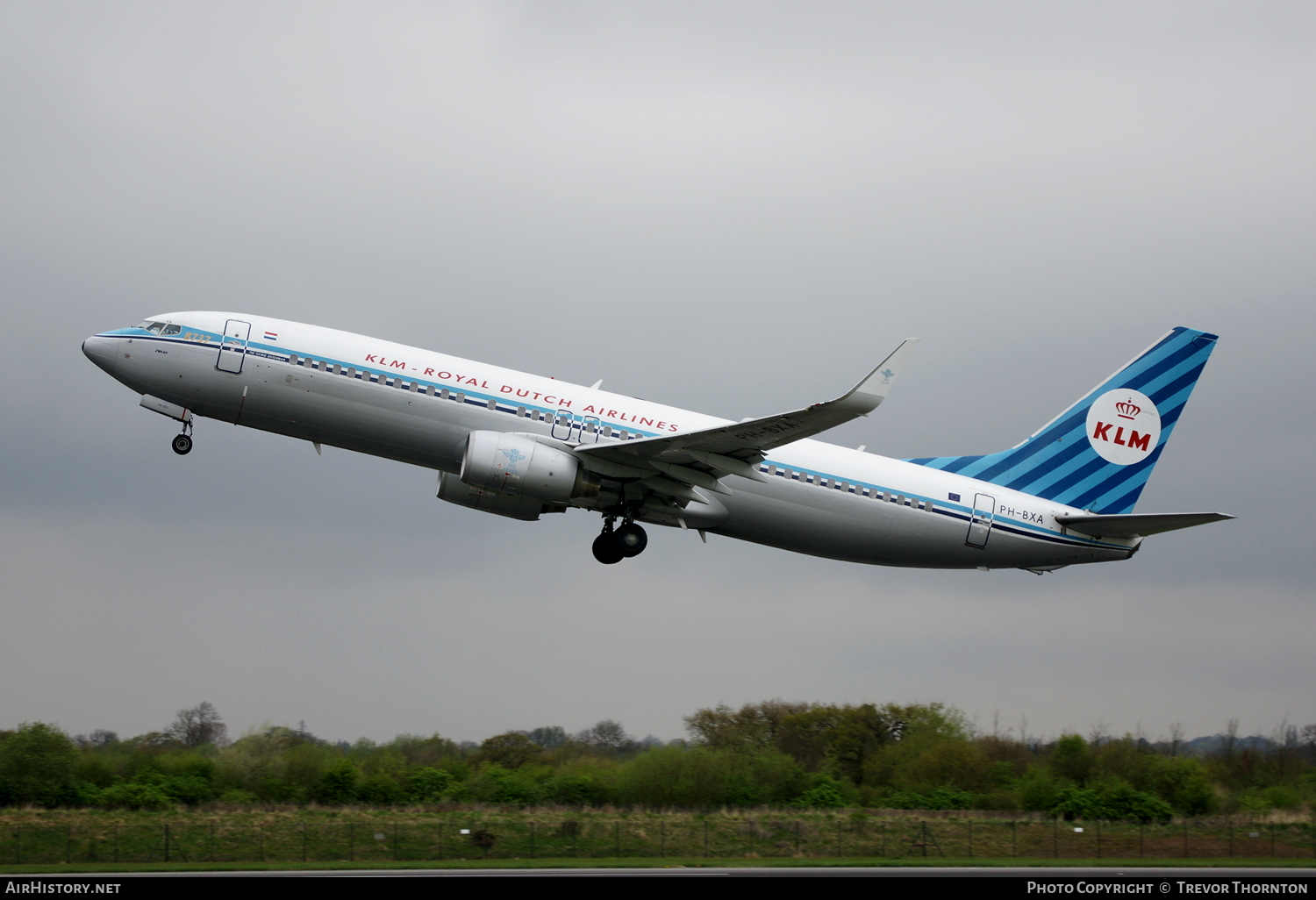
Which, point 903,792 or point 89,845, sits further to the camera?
point 903,792

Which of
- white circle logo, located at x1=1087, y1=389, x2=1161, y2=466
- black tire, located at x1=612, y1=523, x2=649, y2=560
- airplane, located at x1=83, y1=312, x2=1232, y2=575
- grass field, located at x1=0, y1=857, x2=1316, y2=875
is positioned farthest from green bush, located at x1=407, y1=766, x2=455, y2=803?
white circle logo, located at x1=1087, y1=389, x2=1161, y2=466

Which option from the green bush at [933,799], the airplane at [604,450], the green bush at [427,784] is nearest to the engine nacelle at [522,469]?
the airplane at [604,450]

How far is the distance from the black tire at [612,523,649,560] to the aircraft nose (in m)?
14.1

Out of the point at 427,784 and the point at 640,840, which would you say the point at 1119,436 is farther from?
the point at 427,784

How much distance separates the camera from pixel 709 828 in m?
38.2

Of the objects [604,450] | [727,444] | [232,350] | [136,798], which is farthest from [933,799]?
[232,350]

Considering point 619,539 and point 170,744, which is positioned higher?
point 619,539

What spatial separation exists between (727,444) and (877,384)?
4.59 metres

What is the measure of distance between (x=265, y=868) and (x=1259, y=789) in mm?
35204

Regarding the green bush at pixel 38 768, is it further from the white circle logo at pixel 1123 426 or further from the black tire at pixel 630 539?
the white circle logo at pixel 1123 426

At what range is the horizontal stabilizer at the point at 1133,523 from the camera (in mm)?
34156
